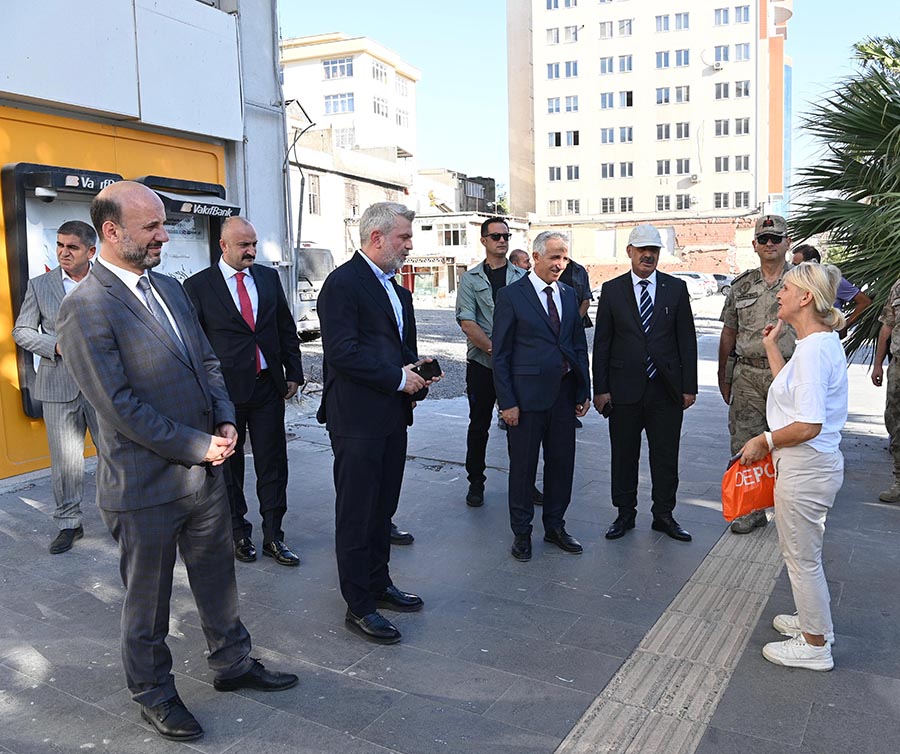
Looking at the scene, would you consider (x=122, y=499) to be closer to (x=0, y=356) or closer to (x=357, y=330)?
(x=357, y=330)

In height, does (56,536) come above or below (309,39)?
below

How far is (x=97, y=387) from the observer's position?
2.92 meters

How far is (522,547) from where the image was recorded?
5.12 m

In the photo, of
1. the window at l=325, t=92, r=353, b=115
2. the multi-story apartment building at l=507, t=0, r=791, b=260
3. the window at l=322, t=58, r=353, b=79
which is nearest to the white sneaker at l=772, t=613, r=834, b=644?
the multi-story apartment building at l=507, t=0, r=791, b=260

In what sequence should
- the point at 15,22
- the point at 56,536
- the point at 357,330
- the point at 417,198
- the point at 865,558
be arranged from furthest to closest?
1. the point at 417,198
2. the point at 15,22
3. the point at 56,536
4. the point at 865,558
5. the point at 357,330

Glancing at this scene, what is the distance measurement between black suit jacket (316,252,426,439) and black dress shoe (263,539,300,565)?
1312mm

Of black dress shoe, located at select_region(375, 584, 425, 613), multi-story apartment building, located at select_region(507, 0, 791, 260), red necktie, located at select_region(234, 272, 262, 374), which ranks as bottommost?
black dress shoe, located at select_region(375, 584, 425, 613)

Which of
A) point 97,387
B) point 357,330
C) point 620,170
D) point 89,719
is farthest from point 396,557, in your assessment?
point 620,170

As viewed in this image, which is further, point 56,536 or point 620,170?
point 620,170

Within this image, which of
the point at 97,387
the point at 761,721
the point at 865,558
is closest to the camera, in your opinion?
the point at 97,387

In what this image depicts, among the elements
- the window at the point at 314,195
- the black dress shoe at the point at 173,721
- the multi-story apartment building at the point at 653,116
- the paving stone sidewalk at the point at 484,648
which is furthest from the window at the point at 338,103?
the black dress shoe at the point at 173,721

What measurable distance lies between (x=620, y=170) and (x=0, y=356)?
63979mm

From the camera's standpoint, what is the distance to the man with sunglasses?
21.0 feet

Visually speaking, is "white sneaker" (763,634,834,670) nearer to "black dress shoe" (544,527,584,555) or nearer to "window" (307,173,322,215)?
"black dress shoe" (544,527,584,555)
